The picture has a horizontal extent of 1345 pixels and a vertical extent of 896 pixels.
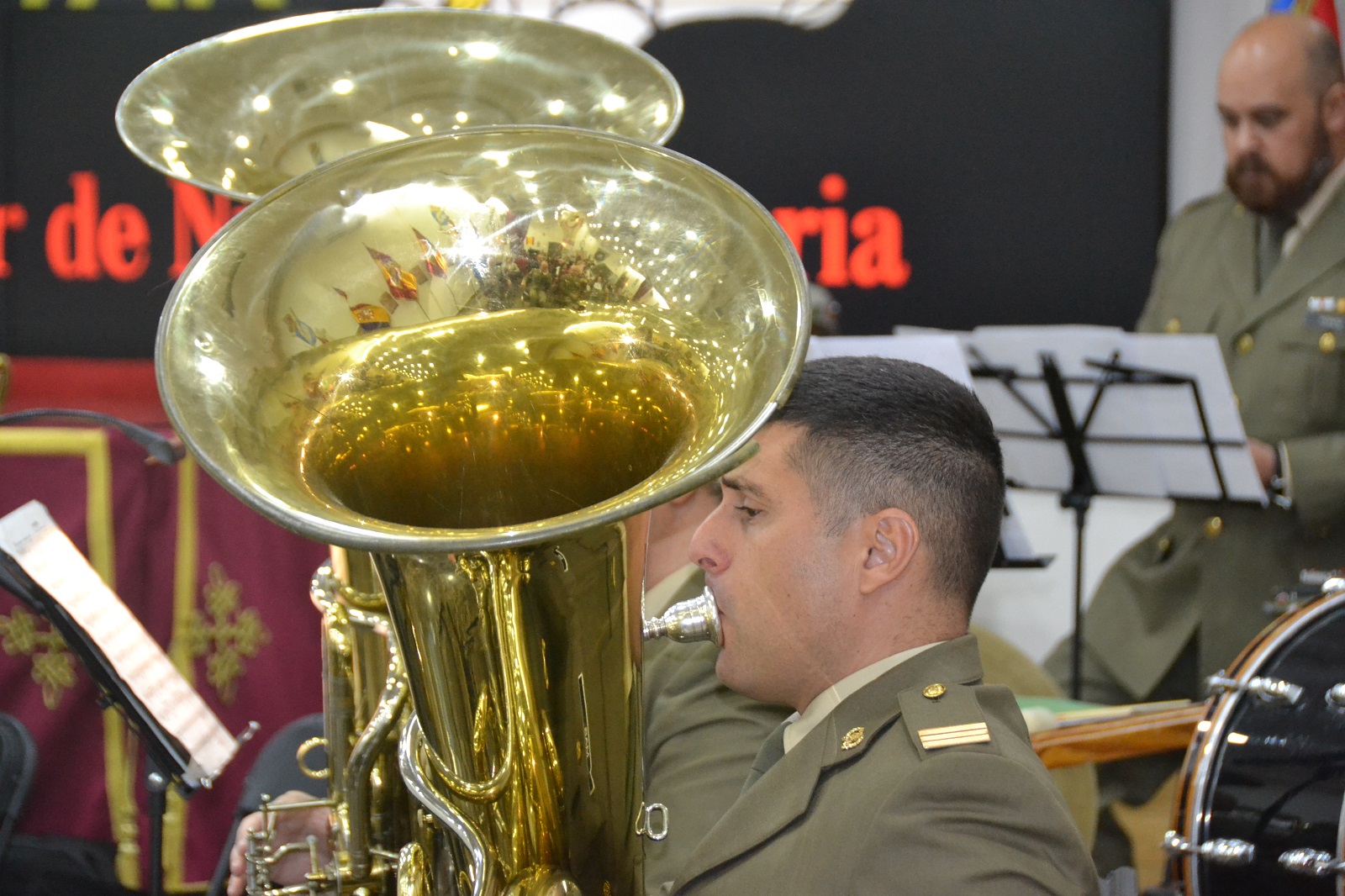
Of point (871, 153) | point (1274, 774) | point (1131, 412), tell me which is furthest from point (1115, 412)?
point (871, 153)

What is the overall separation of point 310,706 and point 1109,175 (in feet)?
11.5

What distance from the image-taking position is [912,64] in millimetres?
4977

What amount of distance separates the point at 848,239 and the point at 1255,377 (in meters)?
1.96

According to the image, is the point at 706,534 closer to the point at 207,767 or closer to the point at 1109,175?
the point at 207,767

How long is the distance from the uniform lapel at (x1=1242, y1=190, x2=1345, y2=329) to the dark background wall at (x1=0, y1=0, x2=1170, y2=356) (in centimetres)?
161

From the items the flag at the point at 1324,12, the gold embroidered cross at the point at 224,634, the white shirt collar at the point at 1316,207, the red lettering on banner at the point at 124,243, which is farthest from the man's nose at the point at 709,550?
the red lettering on banner at the point at 124,243

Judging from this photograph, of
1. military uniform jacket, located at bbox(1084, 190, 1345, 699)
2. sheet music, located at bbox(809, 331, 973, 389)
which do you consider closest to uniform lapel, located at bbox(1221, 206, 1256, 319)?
military uniform jacket, located at bbox(1084, 190, 1345, 699)

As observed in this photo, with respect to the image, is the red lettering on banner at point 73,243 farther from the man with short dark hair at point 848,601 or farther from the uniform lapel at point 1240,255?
the man with short dark hair at point 848,601

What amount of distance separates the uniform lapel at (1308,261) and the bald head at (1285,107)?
3.5 inches

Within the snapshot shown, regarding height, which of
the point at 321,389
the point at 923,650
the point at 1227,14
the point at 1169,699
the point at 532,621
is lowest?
the point at 1169,699

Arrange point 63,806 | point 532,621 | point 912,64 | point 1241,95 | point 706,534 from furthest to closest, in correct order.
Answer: point 912,64
point 1241,95
point 63,806
point 706,534
point 532,621

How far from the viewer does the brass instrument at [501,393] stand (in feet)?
3.97

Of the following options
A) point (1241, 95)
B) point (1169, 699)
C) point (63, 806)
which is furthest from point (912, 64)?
point (63, 806)

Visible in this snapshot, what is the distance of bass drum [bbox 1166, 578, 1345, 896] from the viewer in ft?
6.30
